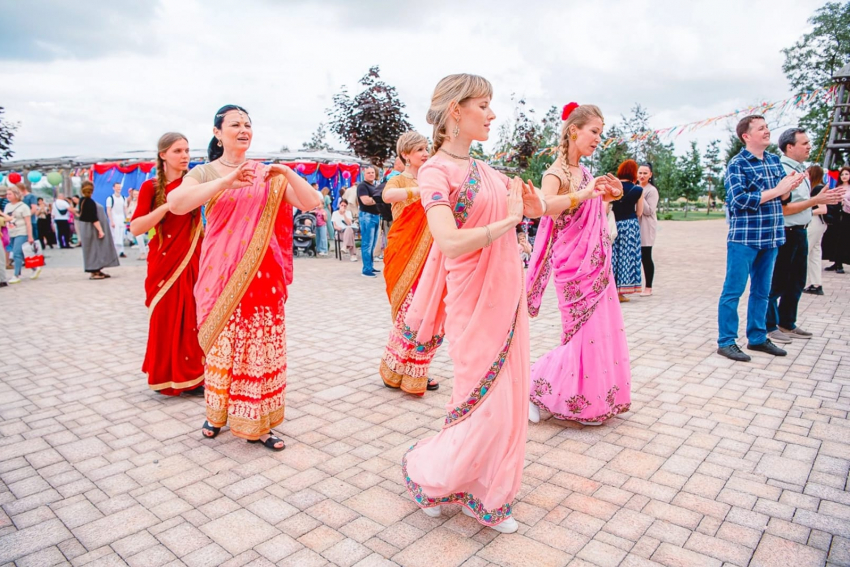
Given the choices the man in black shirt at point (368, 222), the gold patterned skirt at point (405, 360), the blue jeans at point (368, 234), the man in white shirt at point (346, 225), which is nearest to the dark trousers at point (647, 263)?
the man in black shirt at point (368, 222)

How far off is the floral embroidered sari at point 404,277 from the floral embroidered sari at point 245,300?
1.09m

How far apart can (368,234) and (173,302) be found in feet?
21.5

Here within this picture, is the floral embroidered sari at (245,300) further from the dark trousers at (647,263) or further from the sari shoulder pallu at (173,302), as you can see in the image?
the dark trousers at (647,263)

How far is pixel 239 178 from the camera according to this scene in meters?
2.81

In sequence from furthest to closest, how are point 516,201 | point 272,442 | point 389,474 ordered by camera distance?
point 272,442 → point 389,474 → point 516,201

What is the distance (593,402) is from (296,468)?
179 centimetres

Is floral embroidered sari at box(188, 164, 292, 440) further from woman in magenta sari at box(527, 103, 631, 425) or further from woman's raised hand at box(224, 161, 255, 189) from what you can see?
woman in magenta sari at box(527, 103, 631, 425)

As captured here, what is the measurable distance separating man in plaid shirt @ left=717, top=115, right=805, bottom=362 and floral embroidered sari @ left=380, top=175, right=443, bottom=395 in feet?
8.70

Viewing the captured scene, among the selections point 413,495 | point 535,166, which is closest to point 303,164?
point 535,166

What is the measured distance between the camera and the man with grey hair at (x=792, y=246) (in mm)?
5207

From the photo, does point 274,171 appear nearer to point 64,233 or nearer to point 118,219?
point 118,219

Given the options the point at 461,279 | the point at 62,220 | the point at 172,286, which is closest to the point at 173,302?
the point at 172,286

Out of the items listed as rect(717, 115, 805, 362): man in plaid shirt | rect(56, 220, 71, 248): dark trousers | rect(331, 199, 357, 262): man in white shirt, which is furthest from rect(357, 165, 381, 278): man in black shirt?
rect(56, 220, 71, 248): dark trousers

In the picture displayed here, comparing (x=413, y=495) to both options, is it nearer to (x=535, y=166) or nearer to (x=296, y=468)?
(x=296, y=468)
